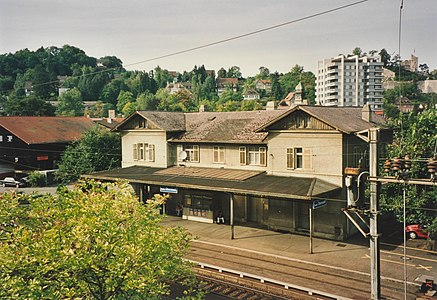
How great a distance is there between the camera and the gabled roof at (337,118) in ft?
94.2

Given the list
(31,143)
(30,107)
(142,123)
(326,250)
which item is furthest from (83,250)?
(30,107)

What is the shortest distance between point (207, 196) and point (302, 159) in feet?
28.6

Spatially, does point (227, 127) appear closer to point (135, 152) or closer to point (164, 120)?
point (164, 120)

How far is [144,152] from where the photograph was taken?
40.5 m

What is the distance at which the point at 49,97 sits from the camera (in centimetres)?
16562

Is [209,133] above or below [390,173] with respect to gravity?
above

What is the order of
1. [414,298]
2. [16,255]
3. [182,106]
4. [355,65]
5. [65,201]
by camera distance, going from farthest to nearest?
[355,65], [182,106], [414,298], [65,201], [16,255]

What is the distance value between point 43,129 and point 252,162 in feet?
115

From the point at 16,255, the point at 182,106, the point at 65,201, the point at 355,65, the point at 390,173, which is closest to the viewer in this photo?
the point at 16,255

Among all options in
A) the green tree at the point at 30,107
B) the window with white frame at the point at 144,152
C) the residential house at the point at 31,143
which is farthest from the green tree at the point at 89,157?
the green tree at the point at 30,107

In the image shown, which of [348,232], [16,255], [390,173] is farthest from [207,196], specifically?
[16,255]

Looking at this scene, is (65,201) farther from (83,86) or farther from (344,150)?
(83,86)

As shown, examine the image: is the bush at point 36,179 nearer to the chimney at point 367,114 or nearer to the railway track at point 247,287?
the railway track at point 247,287

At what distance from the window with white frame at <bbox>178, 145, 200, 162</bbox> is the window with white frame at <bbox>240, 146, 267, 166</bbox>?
16.1 ft
